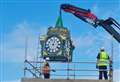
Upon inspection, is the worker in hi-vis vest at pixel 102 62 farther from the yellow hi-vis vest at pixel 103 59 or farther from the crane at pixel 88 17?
the crane at pixel 88 17

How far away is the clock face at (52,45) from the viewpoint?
2866 cm

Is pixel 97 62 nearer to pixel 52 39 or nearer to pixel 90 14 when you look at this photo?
pixel 52 39

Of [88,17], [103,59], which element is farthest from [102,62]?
[88,17]

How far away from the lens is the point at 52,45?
28.8m

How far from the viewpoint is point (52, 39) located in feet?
95.1

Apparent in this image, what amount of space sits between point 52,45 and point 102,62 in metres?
3.36

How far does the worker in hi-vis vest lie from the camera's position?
2606cm

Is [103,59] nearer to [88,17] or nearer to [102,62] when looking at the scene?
[102,62]

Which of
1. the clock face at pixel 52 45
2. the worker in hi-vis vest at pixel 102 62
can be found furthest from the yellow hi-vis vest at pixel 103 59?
the clock face at pixel 52 45

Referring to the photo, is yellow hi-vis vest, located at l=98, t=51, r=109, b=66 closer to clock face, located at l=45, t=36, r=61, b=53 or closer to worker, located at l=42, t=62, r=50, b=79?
worker, located at l=42, t=62, r=50, b=79

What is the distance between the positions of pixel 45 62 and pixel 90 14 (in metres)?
9.70

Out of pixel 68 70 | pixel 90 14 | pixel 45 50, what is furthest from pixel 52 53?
pixel 90 14

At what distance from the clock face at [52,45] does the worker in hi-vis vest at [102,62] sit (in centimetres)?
276

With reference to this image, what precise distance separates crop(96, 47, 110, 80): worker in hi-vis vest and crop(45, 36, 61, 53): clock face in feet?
9.06
